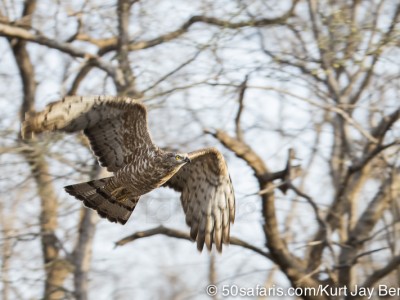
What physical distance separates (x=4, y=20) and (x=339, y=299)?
547 cm

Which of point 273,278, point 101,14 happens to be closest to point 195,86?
point 101,14

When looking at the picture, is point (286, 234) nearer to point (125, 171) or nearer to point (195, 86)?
point (195, 86)

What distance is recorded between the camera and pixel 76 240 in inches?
445

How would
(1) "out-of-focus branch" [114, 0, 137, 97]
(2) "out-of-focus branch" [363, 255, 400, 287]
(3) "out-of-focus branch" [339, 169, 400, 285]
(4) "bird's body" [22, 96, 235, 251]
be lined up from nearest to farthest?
(4) "bird's body" [22, 96, 235, 251] → (2) "out-of-focus branch" [363, 255, 400, 287] → (3) "out-of-focus branch" [339, 169, 400, 285] → (1) "out-of-focus branch" [114, 0, 137, 97]

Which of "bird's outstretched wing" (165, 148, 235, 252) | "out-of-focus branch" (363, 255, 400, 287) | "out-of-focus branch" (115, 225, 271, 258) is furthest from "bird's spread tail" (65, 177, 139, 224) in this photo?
"out-of-focus branch" (363, 255, 400, 287)

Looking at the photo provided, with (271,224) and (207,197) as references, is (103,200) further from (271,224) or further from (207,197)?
(271,224)

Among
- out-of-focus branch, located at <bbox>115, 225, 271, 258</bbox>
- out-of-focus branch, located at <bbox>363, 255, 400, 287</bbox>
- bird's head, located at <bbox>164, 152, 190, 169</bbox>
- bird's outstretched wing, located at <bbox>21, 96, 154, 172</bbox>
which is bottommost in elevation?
out-of-focus branch, located at <bbox>363, 255, 400, 287</bbox>

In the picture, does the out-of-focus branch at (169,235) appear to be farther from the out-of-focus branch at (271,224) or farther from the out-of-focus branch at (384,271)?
the out-of-focus branch at (384,271)

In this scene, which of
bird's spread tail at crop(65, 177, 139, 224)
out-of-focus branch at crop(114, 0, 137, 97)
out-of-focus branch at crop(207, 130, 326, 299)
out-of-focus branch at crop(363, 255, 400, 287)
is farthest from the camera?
out-of-focus branch at crop(114, 0, 137, 97)

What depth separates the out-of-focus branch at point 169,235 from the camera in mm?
8750

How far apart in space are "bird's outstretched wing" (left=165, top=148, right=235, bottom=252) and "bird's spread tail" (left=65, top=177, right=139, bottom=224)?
1.90 ft

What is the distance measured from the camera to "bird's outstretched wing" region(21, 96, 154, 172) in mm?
7592

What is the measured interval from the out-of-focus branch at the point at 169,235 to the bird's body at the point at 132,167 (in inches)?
5.5

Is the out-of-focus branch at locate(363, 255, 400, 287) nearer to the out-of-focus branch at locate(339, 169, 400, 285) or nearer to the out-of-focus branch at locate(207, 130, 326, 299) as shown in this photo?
the out-of-focus branch at locate(339, 169, 400, 285)
